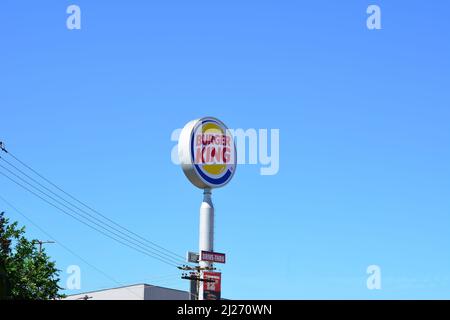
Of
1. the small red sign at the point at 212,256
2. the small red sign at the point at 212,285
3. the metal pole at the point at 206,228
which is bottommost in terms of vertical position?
the small red sign at the point at 212,285

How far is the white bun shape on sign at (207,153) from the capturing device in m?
62.8

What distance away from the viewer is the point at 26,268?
250 feet

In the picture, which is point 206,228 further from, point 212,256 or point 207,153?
point 207,153

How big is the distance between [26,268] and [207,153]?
2440 centimetres

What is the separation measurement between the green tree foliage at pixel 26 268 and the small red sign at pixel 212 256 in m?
21.7

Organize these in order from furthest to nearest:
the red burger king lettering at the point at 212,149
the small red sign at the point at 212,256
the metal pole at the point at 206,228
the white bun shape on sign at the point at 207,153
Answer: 1. the red burger king lettering at the point at 212,149
2. the metal pole at the point at 206,228
3. the white bun shape on sign at the point at 207,153
4. the small red sign at the point at 212,256

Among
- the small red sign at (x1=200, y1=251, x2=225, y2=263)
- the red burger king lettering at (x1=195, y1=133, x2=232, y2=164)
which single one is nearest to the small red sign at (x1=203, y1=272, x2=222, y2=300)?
the small red sign at (x1=200, y1=251, x2=225, y2=263)

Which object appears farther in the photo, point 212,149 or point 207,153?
point 212,149

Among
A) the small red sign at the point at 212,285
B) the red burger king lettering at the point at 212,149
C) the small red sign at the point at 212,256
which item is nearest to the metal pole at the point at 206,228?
the small red sign at the point at 212,256

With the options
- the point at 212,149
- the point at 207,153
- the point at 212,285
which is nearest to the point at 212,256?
the point at 212,285

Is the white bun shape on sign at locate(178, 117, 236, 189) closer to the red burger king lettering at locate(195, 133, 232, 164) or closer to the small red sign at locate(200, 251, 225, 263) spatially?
the red burger king lettering at locate(195, 133, 232, 164)

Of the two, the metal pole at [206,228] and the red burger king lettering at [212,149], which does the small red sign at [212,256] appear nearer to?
the metal pole at [206,228]

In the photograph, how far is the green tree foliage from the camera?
7419cm
